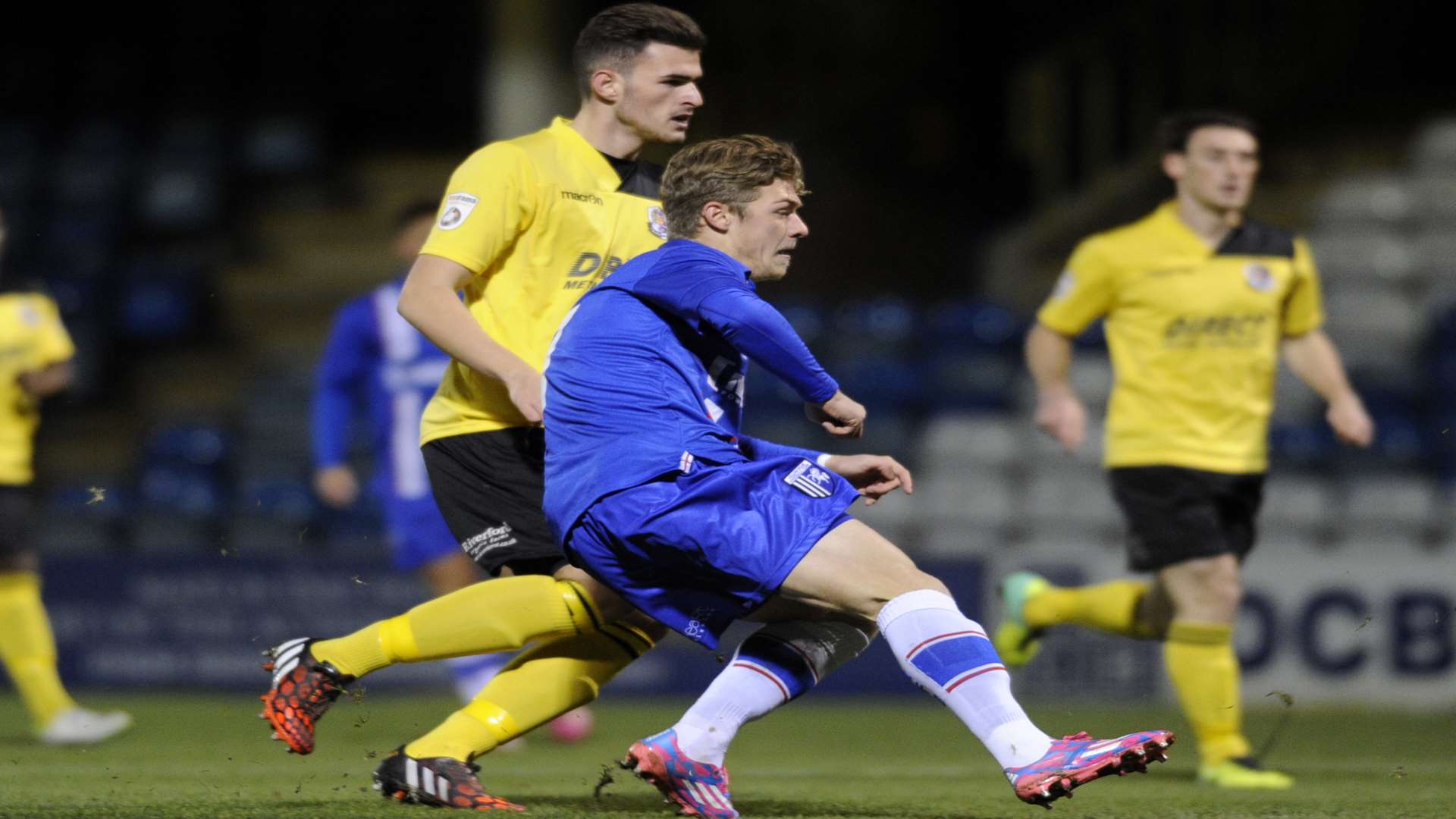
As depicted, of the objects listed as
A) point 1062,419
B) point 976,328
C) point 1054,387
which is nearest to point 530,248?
point 1062,419

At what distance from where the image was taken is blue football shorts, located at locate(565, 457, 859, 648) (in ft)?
11.8

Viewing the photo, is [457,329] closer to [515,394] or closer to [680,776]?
[515,394]

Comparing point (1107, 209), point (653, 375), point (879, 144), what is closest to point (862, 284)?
point (879, 144)

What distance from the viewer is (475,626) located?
4.05 meters

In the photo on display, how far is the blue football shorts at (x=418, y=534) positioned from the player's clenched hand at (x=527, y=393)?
9.68ft

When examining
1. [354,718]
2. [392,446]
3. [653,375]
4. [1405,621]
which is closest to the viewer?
[653,375]

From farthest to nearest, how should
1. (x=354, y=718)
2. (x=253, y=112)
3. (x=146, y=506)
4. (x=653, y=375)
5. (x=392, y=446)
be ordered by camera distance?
(x=253, y=112) < (x=146, y=506) < (x=354, y=718) < (x=392, y=446) < (x=653, y=375)

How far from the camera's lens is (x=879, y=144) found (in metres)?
14.3

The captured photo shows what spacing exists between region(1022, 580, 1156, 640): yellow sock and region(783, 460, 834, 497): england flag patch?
2.59 m

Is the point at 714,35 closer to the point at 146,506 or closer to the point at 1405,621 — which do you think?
the point at 146,506

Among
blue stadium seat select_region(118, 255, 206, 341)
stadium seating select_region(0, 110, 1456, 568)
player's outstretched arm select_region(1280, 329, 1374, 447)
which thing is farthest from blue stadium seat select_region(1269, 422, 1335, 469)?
blue stadium seat select_region(118, 255, 206, 341)

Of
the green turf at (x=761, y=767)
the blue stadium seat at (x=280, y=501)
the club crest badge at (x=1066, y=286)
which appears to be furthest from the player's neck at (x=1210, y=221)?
the blue stadium seat at (x=280, y=501)

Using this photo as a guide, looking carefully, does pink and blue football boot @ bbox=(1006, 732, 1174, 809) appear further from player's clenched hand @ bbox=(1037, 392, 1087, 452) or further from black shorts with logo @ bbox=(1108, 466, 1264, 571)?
player's clenched hand @ bbox=(1037, 392, 1087, 452)

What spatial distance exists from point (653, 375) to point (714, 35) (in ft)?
35.3
